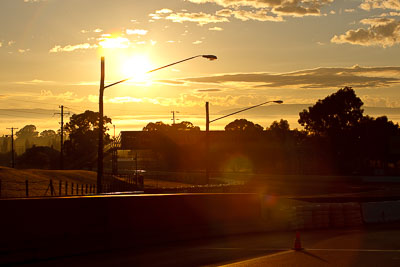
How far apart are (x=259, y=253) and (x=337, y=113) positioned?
94404mm

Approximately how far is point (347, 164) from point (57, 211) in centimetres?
9099

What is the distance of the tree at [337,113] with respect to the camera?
10619 cm

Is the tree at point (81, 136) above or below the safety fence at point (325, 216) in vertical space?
above

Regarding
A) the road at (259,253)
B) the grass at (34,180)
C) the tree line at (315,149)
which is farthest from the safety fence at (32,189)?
the tree line at (315,149)

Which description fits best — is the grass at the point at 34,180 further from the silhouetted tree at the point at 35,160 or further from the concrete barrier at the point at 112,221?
the silhouetted tree at the point at 35,160

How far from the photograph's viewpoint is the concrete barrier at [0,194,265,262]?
13.6 meters

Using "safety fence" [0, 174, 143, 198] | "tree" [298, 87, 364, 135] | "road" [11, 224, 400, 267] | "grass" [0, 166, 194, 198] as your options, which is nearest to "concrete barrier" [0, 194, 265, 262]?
"road" [11, 224, 400, 267]

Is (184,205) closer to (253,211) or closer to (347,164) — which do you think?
(253,211)

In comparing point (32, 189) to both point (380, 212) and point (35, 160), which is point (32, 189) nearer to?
point (380, 212)

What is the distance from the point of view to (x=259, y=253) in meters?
15.2

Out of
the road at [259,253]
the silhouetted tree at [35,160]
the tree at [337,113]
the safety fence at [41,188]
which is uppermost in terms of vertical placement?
the tree at [337,113]

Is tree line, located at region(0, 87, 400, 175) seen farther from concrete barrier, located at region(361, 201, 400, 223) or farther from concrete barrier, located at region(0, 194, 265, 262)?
concrete barrier, located at region(0, 194, 265, 262)

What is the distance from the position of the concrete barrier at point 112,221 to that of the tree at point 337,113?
87.7 metres

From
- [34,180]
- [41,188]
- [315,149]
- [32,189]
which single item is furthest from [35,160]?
[32,189]
